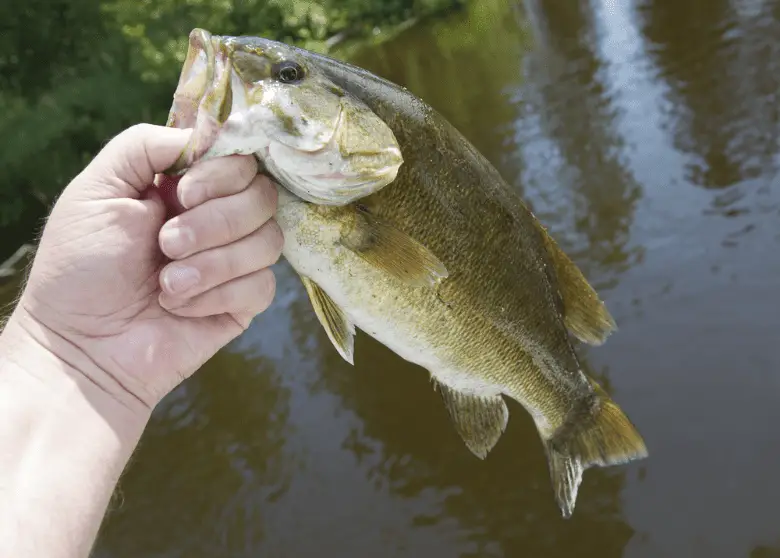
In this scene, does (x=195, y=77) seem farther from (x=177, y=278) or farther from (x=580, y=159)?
(x=580, y=159)

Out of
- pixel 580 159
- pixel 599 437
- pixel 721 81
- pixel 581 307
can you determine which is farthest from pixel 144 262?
pixel 721 81

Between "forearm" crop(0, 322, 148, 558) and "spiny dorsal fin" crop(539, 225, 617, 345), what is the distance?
147 cm

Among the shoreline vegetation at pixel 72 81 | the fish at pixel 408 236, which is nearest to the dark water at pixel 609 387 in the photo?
the fish at pixel 408 236

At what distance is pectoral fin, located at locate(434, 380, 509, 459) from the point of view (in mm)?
2311

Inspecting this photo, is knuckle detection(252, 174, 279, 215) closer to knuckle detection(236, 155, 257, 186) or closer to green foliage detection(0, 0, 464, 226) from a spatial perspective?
knuckle detection(236, 155, 257, 186)

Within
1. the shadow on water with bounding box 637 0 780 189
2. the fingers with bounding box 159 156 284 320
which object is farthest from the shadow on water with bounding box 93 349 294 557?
the shadow on water with bounding box 637 0 780 189

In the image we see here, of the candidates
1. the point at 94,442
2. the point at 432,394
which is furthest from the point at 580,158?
the point at 94,442

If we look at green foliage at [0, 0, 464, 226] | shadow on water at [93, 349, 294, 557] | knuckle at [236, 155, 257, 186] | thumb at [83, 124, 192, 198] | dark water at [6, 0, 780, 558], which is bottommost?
dark water at [6, 0, 780, 558]

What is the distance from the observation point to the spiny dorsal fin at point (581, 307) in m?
2.27

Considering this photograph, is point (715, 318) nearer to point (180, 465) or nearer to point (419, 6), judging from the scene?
point (180, 465)

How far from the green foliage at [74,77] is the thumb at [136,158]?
1084 centimetres

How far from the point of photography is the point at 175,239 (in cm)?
163

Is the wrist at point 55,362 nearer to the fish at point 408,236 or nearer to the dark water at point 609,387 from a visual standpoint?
the fish at point 408,236

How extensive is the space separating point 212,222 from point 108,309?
45cm
